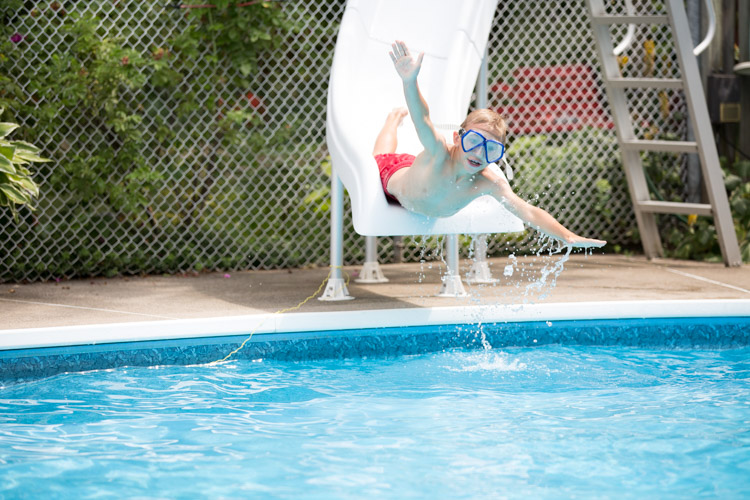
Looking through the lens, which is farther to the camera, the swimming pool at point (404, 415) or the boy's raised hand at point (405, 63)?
the boy's raised hand at point (405, 63)

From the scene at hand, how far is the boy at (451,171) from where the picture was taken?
3.51 metres

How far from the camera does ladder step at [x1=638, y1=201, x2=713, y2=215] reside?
242 inches

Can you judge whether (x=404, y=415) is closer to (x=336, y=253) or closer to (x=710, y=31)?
(x=336, y=253)

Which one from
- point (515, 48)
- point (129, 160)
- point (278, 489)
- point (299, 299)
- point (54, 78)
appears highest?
point (515, 48)

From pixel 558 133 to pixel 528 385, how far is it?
384 cm

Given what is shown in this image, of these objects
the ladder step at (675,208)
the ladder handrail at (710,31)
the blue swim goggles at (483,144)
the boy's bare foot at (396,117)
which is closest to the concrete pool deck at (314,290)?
the ladder step at (675,208)

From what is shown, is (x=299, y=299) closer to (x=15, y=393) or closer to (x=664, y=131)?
(x=15, y=393)

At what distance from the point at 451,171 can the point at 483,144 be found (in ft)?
0.86

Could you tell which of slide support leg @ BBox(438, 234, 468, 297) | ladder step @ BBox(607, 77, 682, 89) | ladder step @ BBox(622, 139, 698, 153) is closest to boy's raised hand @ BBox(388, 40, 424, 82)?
slide support leg @ BBox(438, 234, 468, 297)

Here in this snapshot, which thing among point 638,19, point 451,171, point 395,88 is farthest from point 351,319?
point 638,19

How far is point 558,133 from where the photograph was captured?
709cm

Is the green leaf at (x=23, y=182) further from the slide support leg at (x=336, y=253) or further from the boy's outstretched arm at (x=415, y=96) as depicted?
the boy's outstretched arm at (x=415, y=96)

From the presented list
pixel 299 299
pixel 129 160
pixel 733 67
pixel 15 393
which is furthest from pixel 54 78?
pixel 733 67

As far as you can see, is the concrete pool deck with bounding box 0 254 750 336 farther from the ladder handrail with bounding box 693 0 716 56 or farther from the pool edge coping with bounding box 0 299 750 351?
the ladder handrail with bounding box 693 0 716 56
